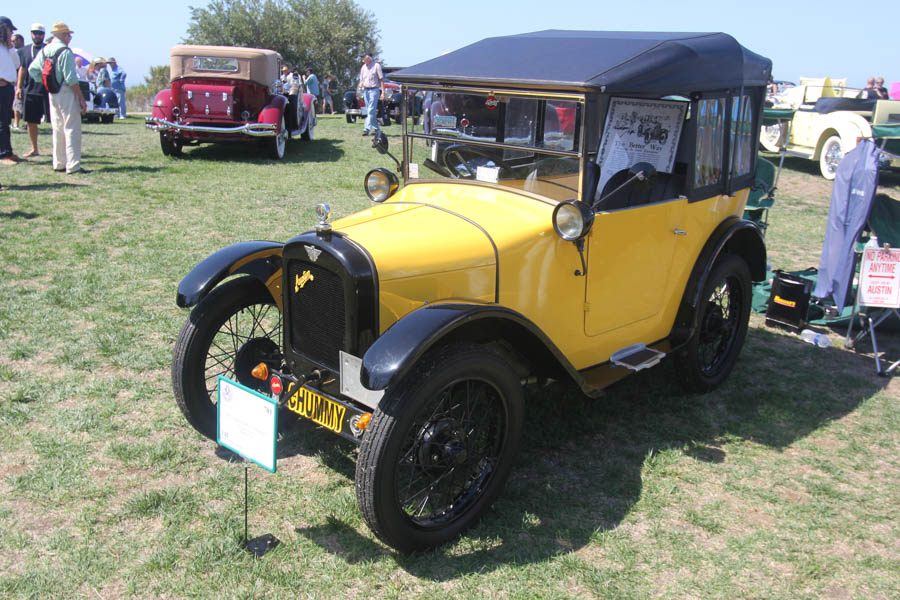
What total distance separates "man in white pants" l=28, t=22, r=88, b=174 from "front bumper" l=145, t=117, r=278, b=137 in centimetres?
153

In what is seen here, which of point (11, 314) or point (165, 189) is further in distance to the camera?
point (165, 189)

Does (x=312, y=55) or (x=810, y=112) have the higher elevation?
(x=312, y=55)

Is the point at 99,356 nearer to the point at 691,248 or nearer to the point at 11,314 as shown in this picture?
the point at 11,314

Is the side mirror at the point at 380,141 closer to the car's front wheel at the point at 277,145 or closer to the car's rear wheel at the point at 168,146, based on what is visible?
the car's front wheel at the point at 277,145

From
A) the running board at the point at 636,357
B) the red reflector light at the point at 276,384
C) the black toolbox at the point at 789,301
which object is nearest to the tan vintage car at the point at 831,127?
the black toolbox at the point at 789,301

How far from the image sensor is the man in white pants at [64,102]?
871 centimetres

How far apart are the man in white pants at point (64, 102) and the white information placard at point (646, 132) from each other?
7688mm

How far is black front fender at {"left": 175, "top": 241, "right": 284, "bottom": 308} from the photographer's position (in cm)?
334

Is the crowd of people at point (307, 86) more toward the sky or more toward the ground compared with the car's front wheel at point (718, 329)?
A: more toward the sky

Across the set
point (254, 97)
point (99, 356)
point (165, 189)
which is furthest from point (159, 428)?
point (254, 97)

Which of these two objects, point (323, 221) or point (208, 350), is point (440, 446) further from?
point (208, 350)

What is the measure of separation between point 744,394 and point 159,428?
3527 millimetres

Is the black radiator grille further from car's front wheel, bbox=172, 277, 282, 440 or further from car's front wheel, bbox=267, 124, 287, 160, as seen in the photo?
car's front wheel, bbox=267, 124, 287, 160

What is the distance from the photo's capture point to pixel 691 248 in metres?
4.16
